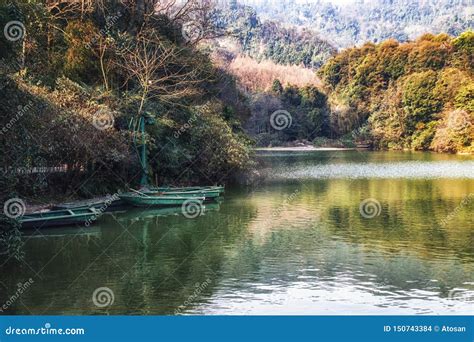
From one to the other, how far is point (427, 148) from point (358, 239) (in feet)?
157

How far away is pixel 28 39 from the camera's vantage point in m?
21.7

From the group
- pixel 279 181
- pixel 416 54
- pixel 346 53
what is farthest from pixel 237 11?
pixel 279 181

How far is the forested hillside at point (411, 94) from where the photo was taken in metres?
56.1

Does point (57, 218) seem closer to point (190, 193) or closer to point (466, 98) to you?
point (190, 193)

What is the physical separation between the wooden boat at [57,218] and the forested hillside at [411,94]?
4366 centimetres

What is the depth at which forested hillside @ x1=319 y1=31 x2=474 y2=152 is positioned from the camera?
56.1 m

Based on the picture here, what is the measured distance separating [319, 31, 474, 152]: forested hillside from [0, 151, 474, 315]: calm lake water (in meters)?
35.4

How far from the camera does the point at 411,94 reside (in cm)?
6300

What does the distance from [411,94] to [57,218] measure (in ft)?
175

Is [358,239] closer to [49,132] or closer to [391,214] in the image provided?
[391,214]

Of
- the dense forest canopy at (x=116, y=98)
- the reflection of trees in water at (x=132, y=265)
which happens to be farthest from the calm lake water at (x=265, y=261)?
the dense forest canopy at (x=116, y=98)

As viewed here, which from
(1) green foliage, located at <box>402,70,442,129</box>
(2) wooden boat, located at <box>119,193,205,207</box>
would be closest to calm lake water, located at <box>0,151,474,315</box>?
(2) wooden boat, located at <box>119,193,205,207</box>

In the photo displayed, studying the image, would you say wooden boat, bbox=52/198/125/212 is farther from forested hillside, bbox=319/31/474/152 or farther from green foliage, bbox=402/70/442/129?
green foliage, bbox=402/70/442/129

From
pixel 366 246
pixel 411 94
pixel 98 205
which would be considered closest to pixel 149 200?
pixel 98 205
